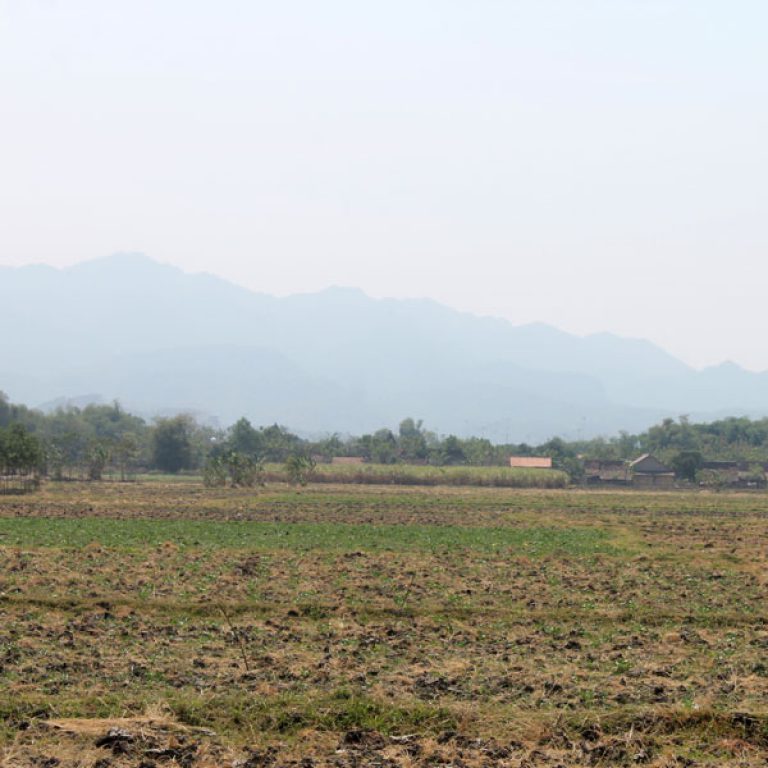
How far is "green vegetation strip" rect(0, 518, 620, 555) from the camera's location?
36.5 m

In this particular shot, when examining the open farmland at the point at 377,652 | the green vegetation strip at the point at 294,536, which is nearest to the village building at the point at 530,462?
the green vegetation strip at the point at 294,536

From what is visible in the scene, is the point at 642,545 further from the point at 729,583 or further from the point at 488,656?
the point at 488,656

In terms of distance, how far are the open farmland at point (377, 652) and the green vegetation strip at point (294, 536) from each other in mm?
412

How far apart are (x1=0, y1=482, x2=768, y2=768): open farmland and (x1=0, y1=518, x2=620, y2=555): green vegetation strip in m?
0.41

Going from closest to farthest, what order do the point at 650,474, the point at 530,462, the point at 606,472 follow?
1. the point at 650,474
2. the point at 606,472
3. the point at 530,462

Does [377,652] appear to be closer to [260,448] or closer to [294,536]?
[294,536]

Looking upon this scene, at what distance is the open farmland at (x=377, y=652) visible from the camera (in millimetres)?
13719

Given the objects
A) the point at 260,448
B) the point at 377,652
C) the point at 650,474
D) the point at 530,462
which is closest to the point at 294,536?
the point at 377,652

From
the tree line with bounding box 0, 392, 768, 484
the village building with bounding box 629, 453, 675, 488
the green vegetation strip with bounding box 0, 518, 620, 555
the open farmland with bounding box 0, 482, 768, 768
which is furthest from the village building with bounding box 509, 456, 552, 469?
the open farmland with bounding box 0, 482, 768, 768

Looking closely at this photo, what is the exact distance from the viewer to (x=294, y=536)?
1618 inches

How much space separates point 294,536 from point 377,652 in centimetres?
2266

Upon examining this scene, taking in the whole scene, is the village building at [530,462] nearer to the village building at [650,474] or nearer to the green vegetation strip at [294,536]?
the village building at [650,474]

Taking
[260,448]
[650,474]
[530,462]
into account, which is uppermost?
[260,448]

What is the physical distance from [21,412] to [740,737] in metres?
180
